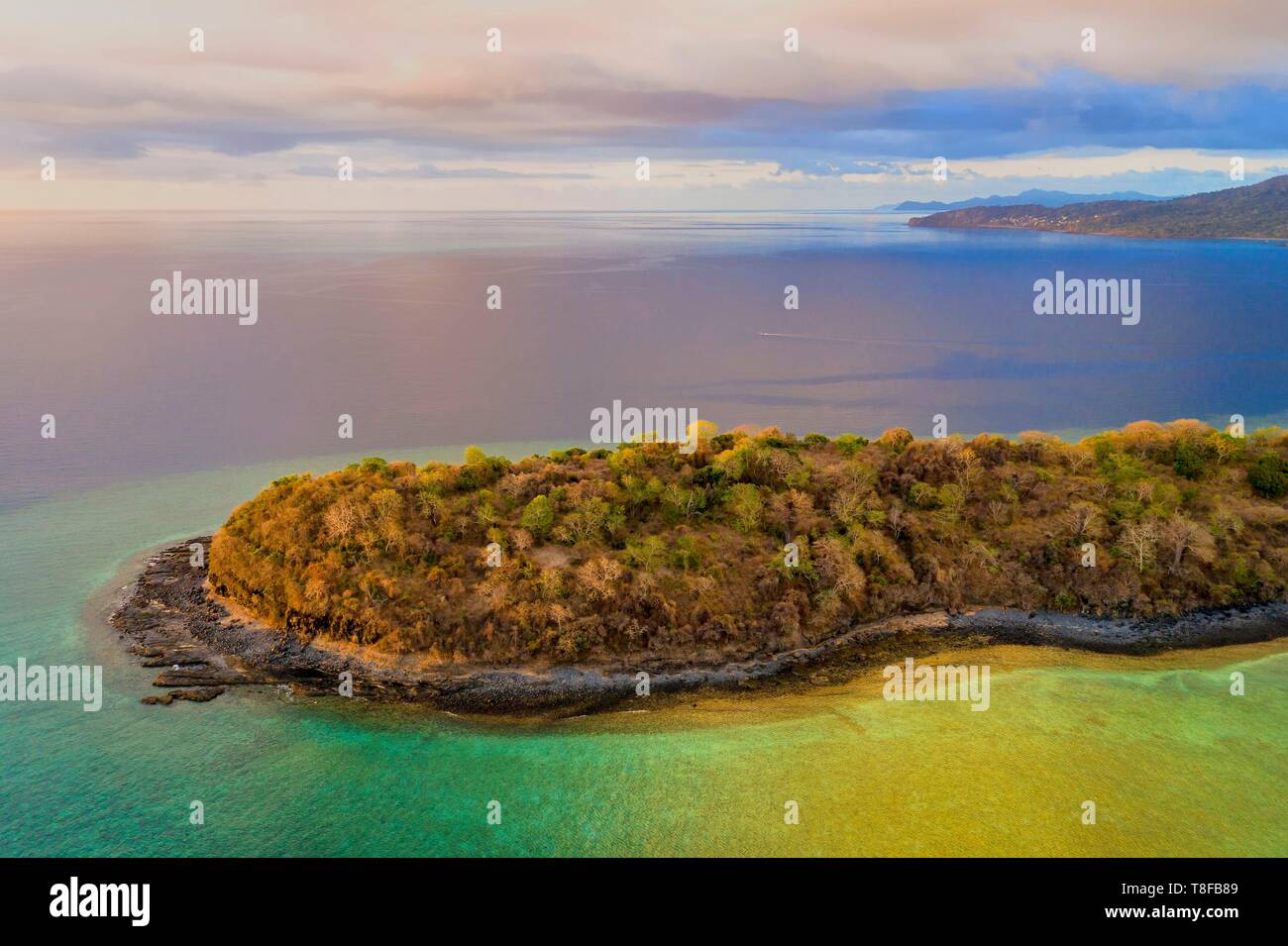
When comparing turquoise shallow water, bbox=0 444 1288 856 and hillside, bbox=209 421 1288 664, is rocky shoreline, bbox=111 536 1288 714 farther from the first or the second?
turquoise shallow water, bbox=0 444 1288 856

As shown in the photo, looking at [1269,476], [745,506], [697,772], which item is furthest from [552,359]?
[697,772]

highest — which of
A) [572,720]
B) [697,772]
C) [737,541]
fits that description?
[737,541]

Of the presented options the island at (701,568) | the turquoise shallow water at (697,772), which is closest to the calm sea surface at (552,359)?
the island at (701,568)

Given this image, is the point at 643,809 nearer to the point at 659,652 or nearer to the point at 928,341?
the point at 659,652

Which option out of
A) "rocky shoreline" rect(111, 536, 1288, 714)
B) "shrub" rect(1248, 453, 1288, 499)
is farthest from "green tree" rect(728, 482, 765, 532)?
"shrub" rect(1248, 453, 1288, 499)

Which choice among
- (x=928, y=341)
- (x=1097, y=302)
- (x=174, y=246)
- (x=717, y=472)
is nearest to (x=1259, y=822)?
(x=717, y=472)

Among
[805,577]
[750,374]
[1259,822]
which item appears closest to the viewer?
[1259,822]

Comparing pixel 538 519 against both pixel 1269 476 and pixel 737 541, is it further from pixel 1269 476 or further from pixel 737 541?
pixel 1269 476
